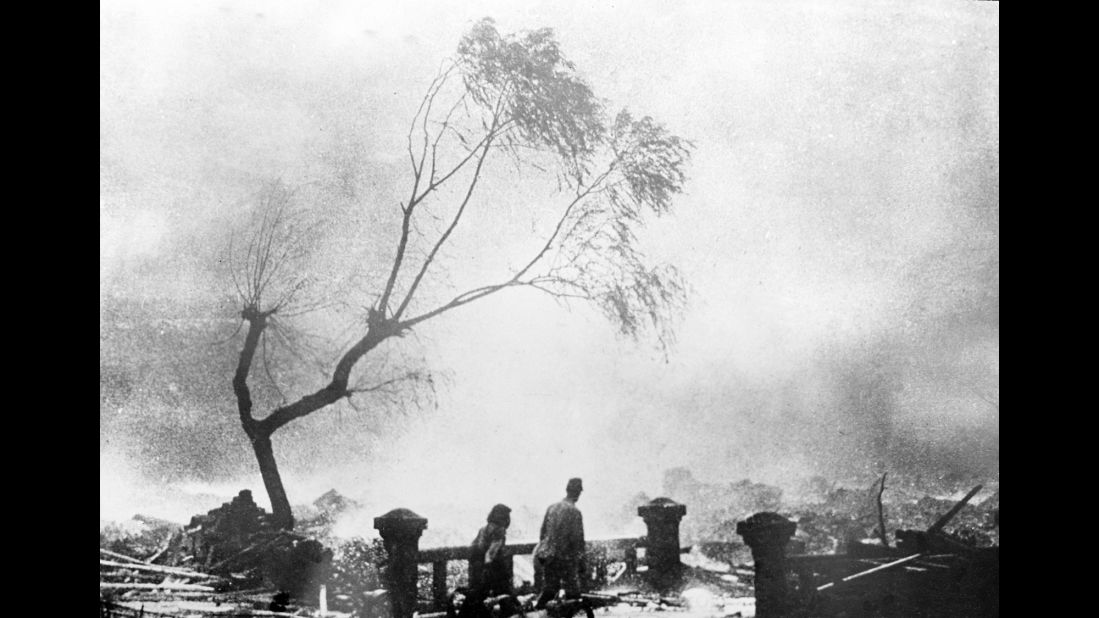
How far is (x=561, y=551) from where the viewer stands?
5.04 metres

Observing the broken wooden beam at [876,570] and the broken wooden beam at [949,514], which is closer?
the broken wooden beam at [876,570]

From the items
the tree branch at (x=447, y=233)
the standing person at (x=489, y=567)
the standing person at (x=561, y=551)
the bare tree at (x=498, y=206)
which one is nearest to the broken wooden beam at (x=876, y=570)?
the standing person at (x=561, y=551)

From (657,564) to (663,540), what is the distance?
7.4 inches

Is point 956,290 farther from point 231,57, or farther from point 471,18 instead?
point 231,57

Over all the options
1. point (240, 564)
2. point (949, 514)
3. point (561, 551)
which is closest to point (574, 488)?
point (561, 551)

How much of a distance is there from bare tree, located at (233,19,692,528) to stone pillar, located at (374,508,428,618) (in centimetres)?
72

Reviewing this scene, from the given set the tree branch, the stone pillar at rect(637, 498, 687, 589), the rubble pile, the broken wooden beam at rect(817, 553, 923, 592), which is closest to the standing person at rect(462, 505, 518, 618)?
the rubble pile

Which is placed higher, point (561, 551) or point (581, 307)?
point (581, 307)

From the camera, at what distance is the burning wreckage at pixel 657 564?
479 cm

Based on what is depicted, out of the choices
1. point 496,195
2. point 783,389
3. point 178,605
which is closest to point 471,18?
point 496,195

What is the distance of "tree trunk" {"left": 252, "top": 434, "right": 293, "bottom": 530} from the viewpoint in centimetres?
496

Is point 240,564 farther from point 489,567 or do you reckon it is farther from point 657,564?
point 657,564

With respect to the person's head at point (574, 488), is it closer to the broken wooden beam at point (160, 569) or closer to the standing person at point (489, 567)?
the standing person at point (489, 567)
